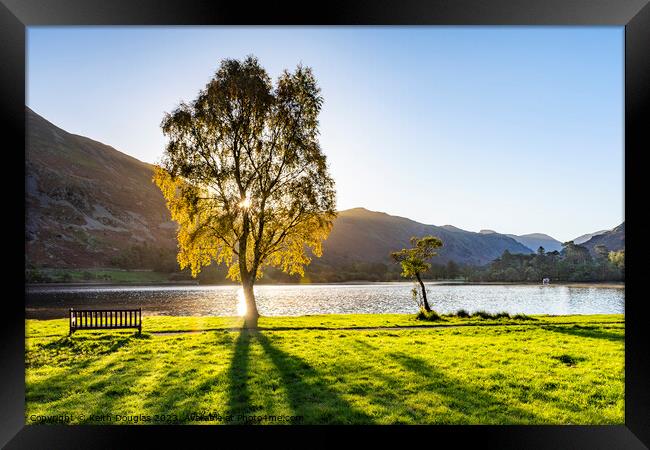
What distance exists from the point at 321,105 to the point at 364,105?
2625 millimetres

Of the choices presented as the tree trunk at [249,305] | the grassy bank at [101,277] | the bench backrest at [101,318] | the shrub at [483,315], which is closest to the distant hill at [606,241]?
the shrub at [483,315]

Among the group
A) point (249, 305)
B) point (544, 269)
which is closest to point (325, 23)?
point (249, 305)

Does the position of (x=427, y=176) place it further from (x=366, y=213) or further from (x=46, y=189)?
(x=46, y=189)

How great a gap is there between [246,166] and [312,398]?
7.80 metres

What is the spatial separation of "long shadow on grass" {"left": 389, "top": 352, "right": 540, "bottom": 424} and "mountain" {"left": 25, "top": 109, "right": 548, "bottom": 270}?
38637mm

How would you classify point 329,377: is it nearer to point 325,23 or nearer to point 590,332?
point 325,23

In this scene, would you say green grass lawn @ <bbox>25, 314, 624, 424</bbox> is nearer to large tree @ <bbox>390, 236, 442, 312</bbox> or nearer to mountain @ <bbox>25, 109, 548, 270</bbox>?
large tree @ <bbox>390, 236, 442, 312</bbox>

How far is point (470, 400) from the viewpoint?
4926 mm

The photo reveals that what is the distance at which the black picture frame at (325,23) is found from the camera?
4.11m

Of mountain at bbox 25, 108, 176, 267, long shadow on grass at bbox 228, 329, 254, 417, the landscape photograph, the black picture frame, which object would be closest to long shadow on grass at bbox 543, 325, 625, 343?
the landscape photograph

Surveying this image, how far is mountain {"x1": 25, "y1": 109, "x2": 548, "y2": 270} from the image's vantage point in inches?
2024

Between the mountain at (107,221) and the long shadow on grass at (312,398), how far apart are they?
126ft

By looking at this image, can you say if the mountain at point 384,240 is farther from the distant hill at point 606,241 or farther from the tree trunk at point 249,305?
the tree trunk at point 249,305
